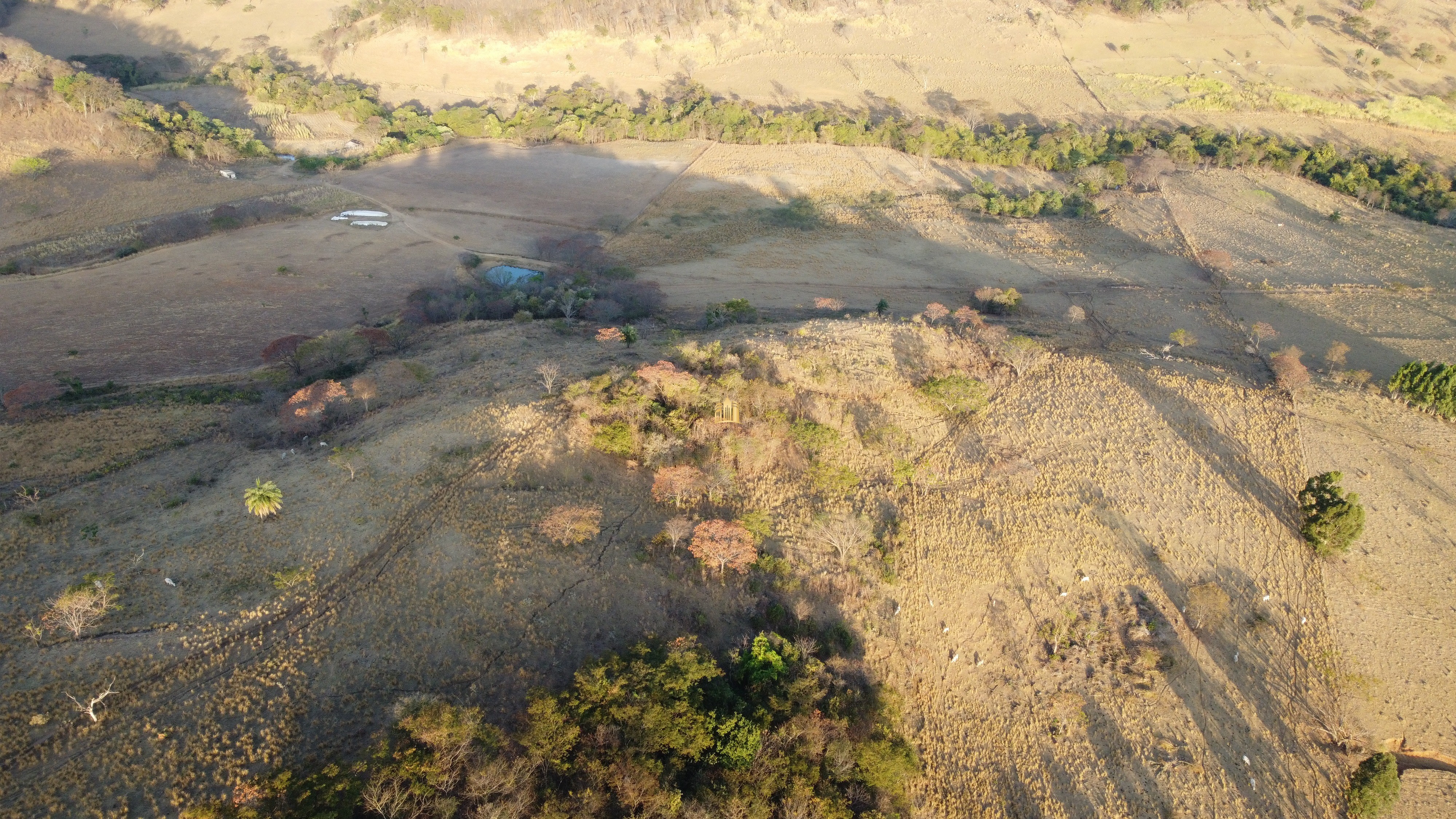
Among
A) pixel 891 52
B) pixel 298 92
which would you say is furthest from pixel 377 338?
pixel 891 52

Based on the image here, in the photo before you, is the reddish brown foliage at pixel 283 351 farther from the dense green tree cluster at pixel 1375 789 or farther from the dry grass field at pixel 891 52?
the dry grass field at pixel 891 52

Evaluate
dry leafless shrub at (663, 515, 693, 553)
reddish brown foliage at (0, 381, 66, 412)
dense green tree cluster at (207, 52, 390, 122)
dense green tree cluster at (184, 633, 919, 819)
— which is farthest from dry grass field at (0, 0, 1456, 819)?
dense green tree cluster at (207, 52, 390, 122)

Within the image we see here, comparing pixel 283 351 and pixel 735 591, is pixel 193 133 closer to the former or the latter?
pixel 283 351

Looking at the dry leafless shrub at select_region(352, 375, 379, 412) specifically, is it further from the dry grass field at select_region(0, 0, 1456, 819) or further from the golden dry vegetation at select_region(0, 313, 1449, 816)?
the golden dry vegetation at select_region(0, 313, 1449, 816)

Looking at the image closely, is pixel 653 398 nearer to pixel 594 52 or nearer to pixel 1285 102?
pixel 594 52

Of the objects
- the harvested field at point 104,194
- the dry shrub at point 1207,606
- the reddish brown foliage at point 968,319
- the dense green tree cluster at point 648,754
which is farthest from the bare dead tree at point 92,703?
the harvested field at point 104,194

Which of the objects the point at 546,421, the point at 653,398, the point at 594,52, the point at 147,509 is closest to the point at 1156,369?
the point at 653,398

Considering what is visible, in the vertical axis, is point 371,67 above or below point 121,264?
above
